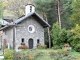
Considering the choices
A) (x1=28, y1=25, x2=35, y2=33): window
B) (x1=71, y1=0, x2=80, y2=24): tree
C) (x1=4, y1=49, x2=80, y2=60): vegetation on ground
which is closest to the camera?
(x1=4, y1=49, x2=80, y2=60): vegetation on ground

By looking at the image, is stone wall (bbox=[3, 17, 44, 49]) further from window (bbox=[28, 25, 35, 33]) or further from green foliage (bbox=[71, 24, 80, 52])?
green foliage (bbox=[71, 24, 80, 52])

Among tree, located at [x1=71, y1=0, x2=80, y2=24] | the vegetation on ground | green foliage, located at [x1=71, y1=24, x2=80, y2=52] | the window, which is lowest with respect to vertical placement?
the vegetation on ground

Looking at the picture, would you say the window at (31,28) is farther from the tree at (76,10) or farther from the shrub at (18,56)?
the shrub at (18,56)

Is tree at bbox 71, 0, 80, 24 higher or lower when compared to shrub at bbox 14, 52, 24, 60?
higher

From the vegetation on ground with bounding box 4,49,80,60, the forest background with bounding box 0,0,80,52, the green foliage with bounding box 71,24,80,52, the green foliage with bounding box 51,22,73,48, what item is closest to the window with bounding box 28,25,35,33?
the forest background with bounding box 0,0,80,52

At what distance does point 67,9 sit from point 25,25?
1268 cm

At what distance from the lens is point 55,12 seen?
4744cm

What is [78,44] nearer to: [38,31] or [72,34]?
[72,34]

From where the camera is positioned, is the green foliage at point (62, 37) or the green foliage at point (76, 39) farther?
the green foliage at point (62, 37)

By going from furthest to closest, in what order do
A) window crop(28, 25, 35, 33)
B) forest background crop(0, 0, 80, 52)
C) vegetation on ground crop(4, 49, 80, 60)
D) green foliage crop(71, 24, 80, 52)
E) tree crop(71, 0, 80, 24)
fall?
window crop(28, 25, 35, 33) < tree crop(71, 0, 80, 24) < forest background crop(0, 0, 80, 52) < green foliage crop(71, 24, 80, 52) < vegetation on ground crop(4, 49, 80, 60)

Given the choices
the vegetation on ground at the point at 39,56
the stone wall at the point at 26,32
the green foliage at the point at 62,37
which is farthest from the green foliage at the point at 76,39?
the stone wall at the point at 26,32

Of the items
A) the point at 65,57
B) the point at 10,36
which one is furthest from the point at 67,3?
the point at 65,57

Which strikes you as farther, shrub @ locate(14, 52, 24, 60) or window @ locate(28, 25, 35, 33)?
window @ locate(28, 25, 35, 33)

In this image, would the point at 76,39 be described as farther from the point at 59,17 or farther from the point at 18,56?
the point at 59,17
